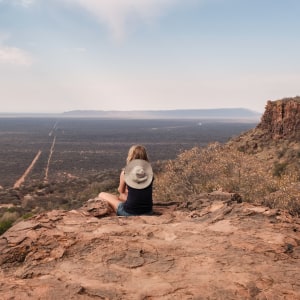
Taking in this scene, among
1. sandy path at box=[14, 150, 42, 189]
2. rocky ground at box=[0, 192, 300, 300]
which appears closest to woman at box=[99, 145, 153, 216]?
rocky ground at box=[0, 192, 300, 300]

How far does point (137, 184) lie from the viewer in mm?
7383

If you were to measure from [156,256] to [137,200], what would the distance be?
2.21 meters

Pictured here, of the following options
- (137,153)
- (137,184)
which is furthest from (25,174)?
(137,184)

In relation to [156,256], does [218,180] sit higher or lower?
lower

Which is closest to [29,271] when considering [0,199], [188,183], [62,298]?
[62,298]

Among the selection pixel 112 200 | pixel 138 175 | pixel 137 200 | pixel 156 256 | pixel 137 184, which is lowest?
pixel 156 256

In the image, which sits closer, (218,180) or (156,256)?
(156,256)

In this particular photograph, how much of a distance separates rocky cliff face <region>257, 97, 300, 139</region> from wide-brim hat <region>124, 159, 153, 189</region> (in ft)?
92.9

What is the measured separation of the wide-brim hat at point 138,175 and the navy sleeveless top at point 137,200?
3.7 inches

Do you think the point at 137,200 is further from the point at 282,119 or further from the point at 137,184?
the point at 282,119

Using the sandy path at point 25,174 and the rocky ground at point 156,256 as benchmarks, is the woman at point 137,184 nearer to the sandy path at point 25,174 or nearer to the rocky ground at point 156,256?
the rocky ground at point 156,256

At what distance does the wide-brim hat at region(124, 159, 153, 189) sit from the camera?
7.34 m

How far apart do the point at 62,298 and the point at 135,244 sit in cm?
170

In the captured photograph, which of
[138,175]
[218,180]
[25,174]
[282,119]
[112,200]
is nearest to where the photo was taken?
[138,175]
